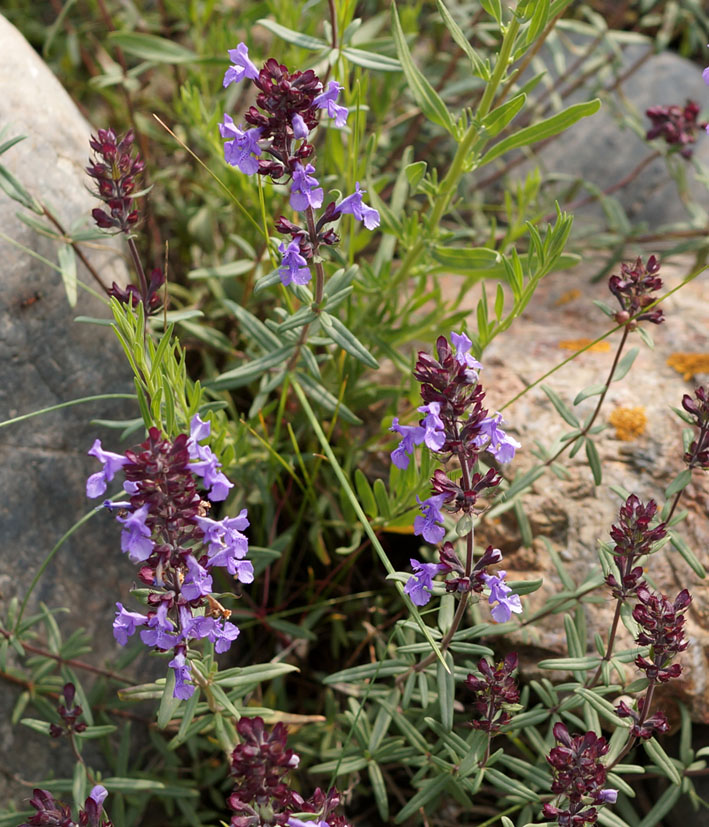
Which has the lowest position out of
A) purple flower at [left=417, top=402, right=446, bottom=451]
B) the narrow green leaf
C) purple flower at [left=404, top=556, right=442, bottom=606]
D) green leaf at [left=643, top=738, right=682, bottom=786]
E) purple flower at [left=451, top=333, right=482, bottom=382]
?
green leaf at [left=643, top=738, right=682, bottom=786]

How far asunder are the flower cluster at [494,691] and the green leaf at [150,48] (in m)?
2.95

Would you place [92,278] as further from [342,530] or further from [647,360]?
[647,360]

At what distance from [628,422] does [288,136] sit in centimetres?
184

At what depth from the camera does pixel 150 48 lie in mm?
3959

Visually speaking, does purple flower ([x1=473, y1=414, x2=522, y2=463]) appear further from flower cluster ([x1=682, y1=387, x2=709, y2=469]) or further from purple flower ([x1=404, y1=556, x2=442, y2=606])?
flower cluster ([x1=682, y1=387, x2=709, y2=469])

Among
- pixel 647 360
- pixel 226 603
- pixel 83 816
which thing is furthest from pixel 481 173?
pixel 83 816

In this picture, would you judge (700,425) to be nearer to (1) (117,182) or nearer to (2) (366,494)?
(2) (366,494)

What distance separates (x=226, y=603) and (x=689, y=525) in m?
1.79

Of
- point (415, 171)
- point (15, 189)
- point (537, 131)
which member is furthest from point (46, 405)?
point (537, 131)

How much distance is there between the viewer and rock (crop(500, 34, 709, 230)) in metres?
4.99

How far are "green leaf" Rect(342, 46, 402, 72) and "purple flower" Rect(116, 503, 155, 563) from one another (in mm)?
2069

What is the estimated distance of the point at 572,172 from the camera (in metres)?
A: 5.15

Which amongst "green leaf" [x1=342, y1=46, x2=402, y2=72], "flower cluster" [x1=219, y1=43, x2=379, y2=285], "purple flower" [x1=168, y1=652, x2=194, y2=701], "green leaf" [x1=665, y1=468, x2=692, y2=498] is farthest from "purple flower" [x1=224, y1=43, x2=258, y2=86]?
"green leaf" [x1=665, y1=468, x2=692, y2=498]

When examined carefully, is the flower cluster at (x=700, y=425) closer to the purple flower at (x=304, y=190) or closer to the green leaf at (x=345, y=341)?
the green leaf at (x=345, y=341)
